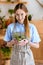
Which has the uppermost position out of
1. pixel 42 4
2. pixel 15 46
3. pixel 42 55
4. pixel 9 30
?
pixel 42 4

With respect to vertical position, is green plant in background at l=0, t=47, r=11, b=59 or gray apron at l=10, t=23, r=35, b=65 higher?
gray apron at l=10, t=23, r=35, b=65

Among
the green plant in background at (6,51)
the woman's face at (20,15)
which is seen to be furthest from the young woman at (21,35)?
the green plant in background at (6,51)

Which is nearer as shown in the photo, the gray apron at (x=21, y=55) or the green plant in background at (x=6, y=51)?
the gray apron at (x=21, y=55)

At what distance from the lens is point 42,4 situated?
372 cm

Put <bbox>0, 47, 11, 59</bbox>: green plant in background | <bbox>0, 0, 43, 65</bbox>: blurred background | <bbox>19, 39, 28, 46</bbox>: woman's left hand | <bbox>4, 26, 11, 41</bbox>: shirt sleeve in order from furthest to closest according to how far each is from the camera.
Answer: <bbox>0, 0, 43, 65</bbox>: blurred background, <bbox>0, 47, 11, 59</bbox>: green plant in background, <bbox>4, 26, 11, 41</bbox>: shirt sleeve, <bbox>19, 39, 28, 46</bbox>: woman's left hand

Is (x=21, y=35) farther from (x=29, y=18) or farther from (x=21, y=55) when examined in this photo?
(x=29, y=18)

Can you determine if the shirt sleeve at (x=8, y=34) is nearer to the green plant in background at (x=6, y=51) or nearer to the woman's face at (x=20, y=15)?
the woman's face at (x=20, y=15)

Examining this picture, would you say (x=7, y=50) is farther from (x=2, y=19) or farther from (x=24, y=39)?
(x=24, y=39)

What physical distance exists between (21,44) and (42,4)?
1.89m

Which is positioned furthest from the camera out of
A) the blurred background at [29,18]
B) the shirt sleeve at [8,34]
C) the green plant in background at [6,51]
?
the blurred background at [29,18]

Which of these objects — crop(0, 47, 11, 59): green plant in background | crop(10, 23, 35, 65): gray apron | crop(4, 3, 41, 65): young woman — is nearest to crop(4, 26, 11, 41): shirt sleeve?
crop(4, 3, 41, 65): young woman

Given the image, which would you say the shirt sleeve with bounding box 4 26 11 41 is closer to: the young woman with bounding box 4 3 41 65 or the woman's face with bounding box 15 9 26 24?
the young woman with bounding box 4 3 41 65

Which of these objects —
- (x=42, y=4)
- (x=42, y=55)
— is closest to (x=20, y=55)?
(x=42, y=55)

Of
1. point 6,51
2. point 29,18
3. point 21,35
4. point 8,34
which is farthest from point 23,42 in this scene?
point 29,18
